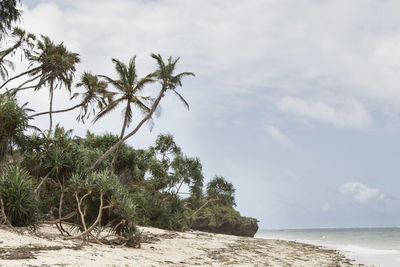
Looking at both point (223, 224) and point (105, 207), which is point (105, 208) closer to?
point (105, 207)

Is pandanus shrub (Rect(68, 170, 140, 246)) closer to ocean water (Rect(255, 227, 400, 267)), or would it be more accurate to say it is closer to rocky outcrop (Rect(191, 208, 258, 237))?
ocean water (Rect(255, 227, 400, 267))

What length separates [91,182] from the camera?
14.0 metres

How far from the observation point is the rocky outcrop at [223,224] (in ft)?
134

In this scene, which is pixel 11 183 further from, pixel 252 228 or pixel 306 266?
pixel 252 228

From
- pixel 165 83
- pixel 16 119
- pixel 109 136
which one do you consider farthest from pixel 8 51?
pixel 16 119

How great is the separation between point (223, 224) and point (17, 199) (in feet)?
102

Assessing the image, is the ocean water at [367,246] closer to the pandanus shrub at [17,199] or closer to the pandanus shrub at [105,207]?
the pandanus shrub at [105,207]

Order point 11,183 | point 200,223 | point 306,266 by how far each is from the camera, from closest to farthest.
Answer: point 11,183 → point 306,266 → point 200,223

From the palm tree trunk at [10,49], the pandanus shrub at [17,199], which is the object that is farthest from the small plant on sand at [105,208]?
the palm tree trunk at [10,49]

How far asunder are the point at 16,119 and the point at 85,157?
11.7 ft

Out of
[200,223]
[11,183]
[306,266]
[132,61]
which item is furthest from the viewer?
[200,223]

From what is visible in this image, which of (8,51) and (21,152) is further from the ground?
(8,51)

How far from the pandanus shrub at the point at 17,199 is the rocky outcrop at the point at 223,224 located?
2785 centimetres

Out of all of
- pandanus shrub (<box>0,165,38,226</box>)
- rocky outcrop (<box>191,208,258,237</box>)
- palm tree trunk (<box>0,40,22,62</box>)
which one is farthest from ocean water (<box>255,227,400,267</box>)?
palm tree trunk (<box>0,40,22,62</box>)
